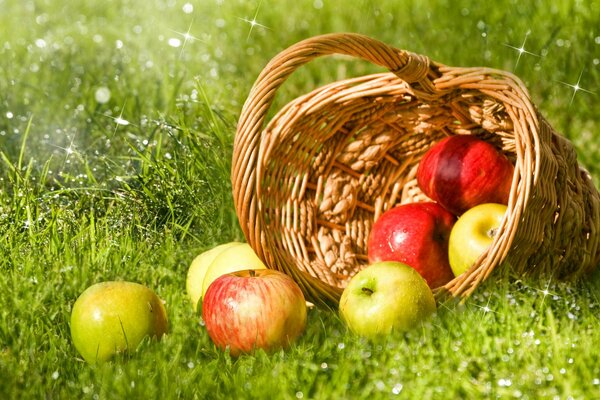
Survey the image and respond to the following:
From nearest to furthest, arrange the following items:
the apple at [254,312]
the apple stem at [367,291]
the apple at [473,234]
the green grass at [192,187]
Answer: the green grass at [192,187], the apple at [254,312], the apple stem at [367,291], the apple at [473,234]

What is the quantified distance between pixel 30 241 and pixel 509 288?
5.17 feet

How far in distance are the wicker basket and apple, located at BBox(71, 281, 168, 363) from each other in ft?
1.16

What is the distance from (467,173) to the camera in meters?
2.60

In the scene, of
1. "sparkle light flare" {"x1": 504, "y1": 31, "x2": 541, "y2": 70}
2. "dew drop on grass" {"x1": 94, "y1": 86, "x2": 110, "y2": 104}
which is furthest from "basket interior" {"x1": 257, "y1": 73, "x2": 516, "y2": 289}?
"dew drop on grass" {"x1": 94, "y1": 86, "x2": 110, "y2": 104}

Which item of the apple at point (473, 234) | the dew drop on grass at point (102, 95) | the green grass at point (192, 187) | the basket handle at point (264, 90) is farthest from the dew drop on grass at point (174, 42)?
the apple at point (473, 234)

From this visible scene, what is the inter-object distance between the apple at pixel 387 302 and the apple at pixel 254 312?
0.14m

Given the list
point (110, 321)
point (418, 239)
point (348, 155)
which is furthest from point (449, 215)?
point (110, 321)

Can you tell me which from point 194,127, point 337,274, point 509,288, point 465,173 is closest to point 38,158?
point 194,127

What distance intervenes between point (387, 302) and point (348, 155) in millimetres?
801

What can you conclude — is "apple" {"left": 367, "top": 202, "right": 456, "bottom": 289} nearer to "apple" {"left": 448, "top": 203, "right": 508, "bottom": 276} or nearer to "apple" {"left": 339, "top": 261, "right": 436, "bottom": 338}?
"apple" {"left": 448, "top": 203, "right": 508, "bottom": 276}

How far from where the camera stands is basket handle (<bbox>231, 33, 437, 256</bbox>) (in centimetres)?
219

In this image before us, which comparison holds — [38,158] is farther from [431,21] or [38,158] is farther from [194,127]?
[431,21]

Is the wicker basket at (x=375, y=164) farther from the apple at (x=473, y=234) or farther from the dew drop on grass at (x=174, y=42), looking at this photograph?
the dew drop on grass at (x=174, y=42)

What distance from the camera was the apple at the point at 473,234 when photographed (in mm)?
2422
